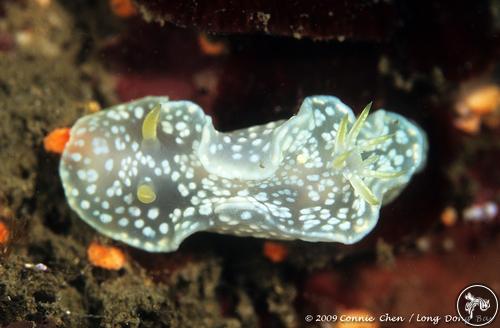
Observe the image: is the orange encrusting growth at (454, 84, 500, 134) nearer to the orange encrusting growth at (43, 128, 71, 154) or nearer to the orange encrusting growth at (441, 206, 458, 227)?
the orange encrusting growth at (441, 206, 458, 227)

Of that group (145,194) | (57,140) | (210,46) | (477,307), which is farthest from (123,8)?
(477,307)

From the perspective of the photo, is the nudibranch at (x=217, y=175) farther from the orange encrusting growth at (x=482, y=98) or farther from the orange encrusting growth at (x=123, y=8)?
the orange encrusting growth at (x=482, y=98)

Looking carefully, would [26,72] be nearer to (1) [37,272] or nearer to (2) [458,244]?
(1) [37,272]

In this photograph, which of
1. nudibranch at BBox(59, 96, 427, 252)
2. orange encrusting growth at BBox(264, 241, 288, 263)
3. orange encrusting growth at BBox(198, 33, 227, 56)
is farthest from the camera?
orange encrusting growth at BBox(264, 241, 288, 263)

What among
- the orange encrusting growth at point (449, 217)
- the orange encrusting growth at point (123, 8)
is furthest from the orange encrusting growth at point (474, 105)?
the orange encrusting growth at point (123, 8)

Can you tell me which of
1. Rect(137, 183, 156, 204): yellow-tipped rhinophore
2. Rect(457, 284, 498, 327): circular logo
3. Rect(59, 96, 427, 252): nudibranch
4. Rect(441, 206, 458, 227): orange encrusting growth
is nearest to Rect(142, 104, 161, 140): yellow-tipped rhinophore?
Rect(59, 96, 427, 252): nudibranch

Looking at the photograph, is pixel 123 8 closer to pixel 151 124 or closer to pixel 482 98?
pixel 151 124
